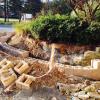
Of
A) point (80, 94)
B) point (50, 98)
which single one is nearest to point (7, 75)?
point (50, 98)

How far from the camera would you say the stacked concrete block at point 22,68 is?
1031cm

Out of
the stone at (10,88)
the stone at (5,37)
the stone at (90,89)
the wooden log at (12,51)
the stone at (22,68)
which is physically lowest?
the stone at (10,88)

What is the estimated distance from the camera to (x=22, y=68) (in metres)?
10.4

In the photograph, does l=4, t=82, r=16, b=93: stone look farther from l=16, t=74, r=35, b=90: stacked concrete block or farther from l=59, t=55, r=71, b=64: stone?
l=59, t=55, r=71, b=64: stone

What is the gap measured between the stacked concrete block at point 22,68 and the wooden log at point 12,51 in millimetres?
1085

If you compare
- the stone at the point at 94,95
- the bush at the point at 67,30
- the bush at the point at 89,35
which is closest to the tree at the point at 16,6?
the bush at the point at 67,30

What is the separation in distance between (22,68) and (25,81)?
760 mm

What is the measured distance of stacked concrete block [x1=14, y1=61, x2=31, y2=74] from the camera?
1031 centimetres

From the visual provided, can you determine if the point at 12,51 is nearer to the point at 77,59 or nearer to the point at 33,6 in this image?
the point at 77,59

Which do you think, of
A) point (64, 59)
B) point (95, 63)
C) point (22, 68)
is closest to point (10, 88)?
point (22, 68)

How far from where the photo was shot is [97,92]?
8.97 metres

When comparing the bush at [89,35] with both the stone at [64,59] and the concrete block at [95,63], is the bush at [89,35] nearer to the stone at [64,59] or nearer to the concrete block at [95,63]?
the stone at [64,59]

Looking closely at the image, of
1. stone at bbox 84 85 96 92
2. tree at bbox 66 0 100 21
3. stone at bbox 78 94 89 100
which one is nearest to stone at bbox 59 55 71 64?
stone at bbox 84 85 96 92

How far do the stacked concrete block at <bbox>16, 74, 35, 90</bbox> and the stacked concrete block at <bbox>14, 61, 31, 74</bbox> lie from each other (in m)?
0.31
